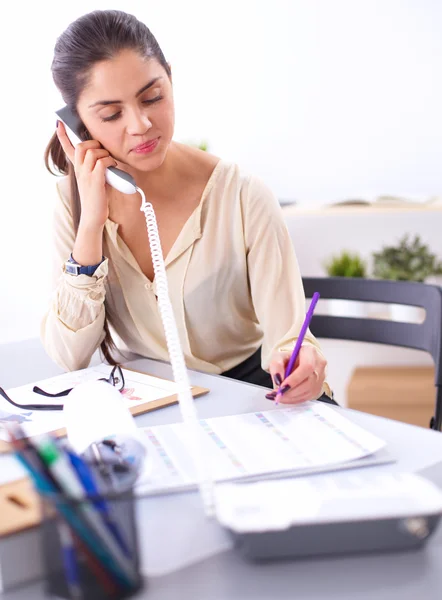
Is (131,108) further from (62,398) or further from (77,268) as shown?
(62,398)

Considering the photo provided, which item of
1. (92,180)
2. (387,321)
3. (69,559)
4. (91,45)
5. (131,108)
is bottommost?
(387,321)

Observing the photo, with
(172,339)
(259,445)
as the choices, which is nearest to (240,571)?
(259,445)

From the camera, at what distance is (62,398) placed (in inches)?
42.2

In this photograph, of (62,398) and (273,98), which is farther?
(273,98)

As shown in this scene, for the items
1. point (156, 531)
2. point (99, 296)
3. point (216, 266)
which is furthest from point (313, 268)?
point (156, 531)

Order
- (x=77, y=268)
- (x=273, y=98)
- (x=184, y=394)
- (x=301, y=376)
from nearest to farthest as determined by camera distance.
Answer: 1. (x=184, y=394)
2. (x=301, y=376)
3. (x=77, y=268)
4. (x=273, y=98)

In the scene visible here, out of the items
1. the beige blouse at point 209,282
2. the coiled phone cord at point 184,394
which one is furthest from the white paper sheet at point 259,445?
the beige blouse at point 209,282

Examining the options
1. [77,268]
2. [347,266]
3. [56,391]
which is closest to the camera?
[56,391]

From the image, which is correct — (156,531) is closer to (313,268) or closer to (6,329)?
(313,268)

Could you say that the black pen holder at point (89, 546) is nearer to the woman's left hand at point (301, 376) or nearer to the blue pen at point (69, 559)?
the blue pen at point (69, 559)

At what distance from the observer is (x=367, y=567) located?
60 centimetres

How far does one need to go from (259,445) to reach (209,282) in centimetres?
60

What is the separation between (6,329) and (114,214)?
5.43 feet

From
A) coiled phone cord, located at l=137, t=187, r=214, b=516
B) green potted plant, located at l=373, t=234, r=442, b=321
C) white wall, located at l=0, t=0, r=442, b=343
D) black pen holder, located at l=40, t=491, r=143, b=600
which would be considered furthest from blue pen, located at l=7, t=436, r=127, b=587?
white wall, located at l=0, t=0, r=442, b=343
